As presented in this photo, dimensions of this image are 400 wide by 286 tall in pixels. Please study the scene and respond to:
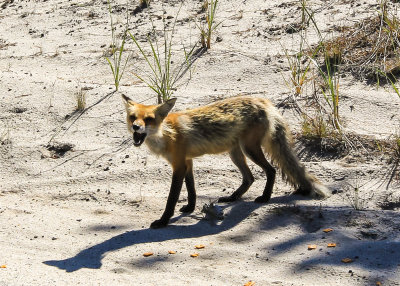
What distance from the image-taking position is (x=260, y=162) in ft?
21.8

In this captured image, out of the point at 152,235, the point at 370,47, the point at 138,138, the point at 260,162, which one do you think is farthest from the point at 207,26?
the point at 152,235

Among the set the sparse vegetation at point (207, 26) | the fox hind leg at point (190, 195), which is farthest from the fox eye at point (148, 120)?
the sparse vegetation at point (207, 26)

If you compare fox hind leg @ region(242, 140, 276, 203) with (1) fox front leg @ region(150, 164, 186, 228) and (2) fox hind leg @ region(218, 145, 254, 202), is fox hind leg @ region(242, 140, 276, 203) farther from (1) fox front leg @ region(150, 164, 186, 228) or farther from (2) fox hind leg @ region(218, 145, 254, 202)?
(1) fox front leg @ region(150, 164, 186, 228)

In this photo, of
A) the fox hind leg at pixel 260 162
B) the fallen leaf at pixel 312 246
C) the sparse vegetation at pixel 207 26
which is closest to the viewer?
the fallen leaf at pixel 312 246

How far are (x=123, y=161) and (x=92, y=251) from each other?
2.12 meters

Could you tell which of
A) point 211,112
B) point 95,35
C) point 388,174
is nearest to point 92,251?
point 211,112

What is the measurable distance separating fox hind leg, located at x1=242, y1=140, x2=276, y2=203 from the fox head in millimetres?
979

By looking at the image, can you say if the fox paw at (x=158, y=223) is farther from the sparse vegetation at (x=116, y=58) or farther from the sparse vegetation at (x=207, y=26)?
the sparse vegetation at (x=207, y=26)

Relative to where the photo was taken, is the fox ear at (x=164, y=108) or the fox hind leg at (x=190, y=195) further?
the fox hind leg at (x=190, y=195)

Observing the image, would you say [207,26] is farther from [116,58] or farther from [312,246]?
[312,246]

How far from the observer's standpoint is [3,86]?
30.9ft

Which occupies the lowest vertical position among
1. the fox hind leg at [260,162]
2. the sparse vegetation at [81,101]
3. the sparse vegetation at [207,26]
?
the fox hind leg at [260,162]

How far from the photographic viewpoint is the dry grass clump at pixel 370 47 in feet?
28.5

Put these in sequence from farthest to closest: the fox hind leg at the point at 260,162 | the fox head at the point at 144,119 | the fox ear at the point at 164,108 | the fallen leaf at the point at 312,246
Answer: the fox hind leg at the point at 260,162 < the fox ear at the point at 164,108 < the fox head at the point at 144,119 < the fallen leaf at the point at 312,246
